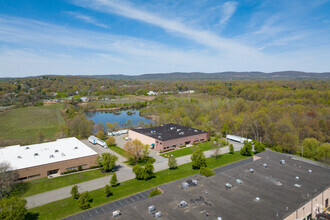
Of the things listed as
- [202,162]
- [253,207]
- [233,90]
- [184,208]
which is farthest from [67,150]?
[233,90]

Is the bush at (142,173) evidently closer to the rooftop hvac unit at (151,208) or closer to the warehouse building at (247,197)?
the warehouse building at (247,197)

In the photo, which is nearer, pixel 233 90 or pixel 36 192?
pixel 36 192

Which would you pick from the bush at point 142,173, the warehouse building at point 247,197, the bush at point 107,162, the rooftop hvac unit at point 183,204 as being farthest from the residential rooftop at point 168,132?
the rooftop hvac unit at point 183,204

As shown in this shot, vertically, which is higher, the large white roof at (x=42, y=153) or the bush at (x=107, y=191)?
the large white roof at (x=42, y=153)

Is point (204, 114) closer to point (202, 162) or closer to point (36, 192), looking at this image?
point (202, 162)

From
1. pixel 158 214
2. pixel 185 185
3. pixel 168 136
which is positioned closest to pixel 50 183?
pixel 185 185

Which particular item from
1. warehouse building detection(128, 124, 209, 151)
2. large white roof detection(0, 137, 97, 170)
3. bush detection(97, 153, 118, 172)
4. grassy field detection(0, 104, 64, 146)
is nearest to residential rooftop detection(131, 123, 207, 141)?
warehouse building detection(128, 124, 209, 151)
